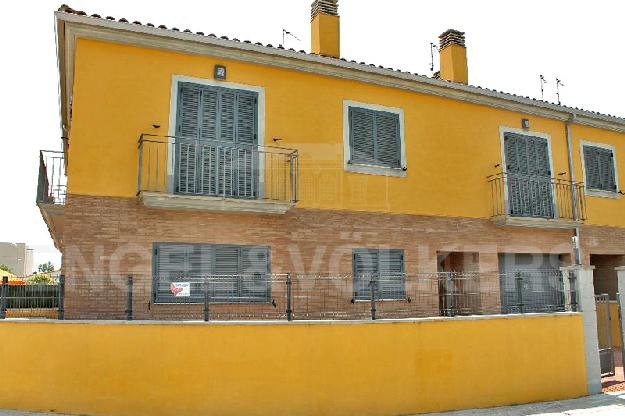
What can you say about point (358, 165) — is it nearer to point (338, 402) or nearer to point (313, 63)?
point (313, 63)

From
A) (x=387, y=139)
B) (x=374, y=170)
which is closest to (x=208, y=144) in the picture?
(x=374, y=170)

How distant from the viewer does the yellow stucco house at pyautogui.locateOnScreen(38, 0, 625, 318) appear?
1021cm

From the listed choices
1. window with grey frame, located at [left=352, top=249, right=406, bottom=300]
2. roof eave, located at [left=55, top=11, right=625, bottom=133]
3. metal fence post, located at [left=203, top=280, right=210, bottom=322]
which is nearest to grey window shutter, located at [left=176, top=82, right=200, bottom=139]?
roof eave, located at [left=55, top=11, right=625, bottom=133]

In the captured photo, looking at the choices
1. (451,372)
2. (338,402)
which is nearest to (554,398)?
(451,372)

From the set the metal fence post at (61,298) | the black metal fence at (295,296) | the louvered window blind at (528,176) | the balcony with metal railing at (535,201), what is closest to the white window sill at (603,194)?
the balcony with metal railing at (535,201)

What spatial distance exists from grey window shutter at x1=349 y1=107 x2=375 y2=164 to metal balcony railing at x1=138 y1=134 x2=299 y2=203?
1.59m

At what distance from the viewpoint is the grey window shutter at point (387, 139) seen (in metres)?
12.8

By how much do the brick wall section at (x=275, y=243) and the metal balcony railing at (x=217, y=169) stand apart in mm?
478

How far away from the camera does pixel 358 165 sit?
1234cm

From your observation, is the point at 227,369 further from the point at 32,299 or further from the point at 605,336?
the point at 605,336

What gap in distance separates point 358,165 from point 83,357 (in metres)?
7.07

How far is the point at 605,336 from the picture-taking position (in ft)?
41.7

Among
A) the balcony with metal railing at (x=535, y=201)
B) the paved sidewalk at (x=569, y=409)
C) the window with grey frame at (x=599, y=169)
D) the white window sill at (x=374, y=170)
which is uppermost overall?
the window with grey frame at (x=599, y=169)

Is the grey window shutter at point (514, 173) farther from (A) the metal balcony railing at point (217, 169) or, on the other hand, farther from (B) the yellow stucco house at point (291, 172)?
(A) the metal balcony railing at point (217, 169)
